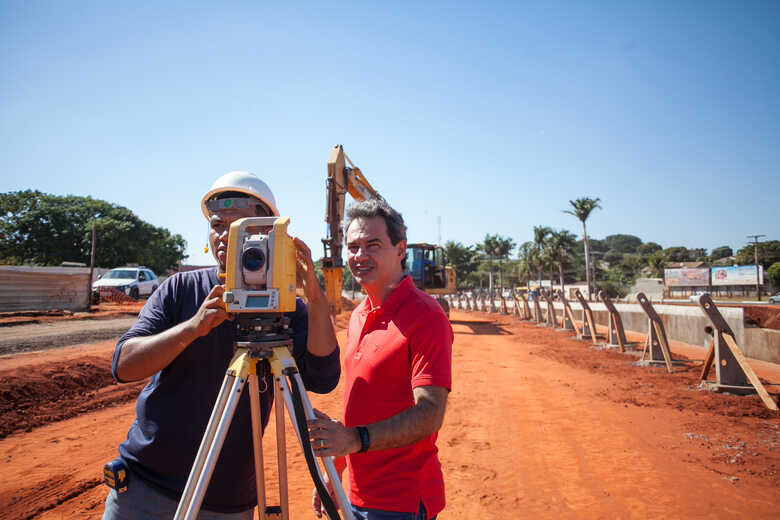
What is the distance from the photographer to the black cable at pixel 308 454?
1241 millimetres

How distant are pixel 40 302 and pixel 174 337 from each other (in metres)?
23.7

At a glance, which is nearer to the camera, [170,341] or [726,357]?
[170,341]

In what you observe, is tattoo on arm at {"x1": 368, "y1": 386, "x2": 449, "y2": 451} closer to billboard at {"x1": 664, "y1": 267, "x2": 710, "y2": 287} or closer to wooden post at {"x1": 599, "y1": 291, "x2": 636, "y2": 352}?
wooden post at {"x1": 599, "y1": 291, "x2": 636, "y2": 352}

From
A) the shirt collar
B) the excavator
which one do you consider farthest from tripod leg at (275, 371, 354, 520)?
the excavator

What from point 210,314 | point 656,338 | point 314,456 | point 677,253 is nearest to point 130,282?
point 656,338

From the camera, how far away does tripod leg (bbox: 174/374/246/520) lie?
4.33 feet

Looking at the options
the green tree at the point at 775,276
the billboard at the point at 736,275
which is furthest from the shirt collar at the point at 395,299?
the green tree at the point at 775,276

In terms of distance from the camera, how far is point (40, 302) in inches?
754

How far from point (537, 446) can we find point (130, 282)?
24530mm

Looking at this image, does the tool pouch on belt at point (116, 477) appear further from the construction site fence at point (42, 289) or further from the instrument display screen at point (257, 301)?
the construction site fence at point (42, 289)

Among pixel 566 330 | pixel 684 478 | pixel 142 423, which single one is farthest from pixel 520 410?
A: pixel 566 330

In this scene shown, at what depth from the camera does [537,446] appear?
4734 mm

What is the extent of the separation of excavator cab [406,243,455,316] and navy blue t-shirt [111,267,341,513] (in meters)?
17.2

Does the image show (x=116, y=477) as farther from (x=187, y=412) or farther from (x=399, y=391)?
(x=399, y=391)
